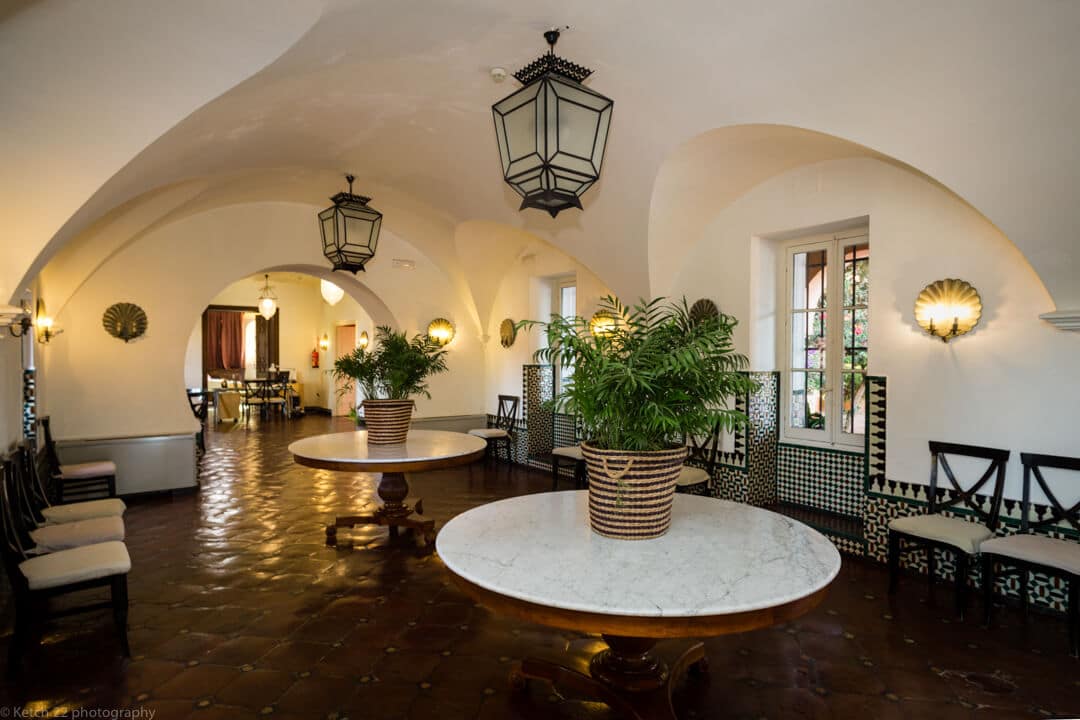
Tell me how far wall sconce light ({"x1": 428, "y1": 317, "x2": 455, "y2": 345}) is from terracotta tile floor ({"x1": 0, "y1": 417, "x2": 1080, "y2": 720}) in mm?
4271

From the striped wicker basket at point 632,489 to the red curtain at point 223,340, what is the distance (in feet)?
52.6

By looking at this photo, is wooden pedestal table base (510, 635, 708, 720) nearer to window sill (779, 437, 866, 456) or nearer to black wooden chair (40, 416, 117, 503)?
window sill (779, 437, 866, 456)

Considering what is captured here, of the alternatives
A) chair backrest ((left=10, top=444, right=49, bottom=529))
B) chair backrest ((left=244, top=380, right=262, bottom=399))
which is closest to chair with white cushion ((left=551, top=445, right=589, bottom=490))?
chair backrest ((left=10, top=444, right=49, bottom=529))

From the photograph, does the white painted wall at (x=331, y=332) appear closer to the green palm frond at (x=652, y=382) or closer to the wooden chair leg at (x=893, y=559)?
the wooden chair leg at (x=893, y=559)

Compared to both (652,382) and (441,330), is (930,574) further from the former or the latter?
(441,330)

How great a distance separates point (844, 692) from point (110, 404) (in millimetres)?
6974

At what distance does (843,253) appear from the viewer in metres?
4.75

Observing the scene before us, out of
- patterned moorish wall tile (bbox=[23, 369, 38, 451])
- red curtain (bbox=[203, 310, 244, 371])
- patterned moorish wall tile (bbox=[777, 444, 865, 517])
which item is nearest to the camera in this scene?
patterned moorish wall tile (bbox=[777, 444, 865, 517])

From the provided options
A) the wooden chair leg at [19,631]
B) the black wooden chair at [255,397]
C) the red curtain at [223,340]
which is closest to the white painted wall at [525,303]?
the wooden chair leg at [19,631]

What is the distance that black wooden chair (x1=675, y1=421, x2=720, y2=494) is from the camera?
4.80 metres

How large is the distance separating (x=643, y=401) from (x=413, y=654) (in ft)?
6.15

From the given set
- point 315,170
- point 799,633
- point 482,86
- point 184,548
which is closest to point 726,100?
point 482,86

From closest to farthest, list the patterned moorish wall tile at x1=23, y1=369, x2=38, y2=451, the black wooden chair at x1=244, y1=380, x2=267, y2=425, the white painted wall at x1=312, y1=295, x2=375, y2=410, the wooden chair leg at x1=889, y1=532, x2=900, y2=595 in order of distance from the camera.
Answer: the wooden chair leg at x1=889, y1=532, x2=900, y2=595 < the patterned moorish wall tile at x1=23, y1=369, x2=38, y2=451 < the black wooden chair at x1=244, y1=380, x2=267, y2=425 < the white painted wall at x1=312, y1=295, x2=375, y2=410

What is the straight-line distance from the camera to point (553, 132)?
8.55 feet
